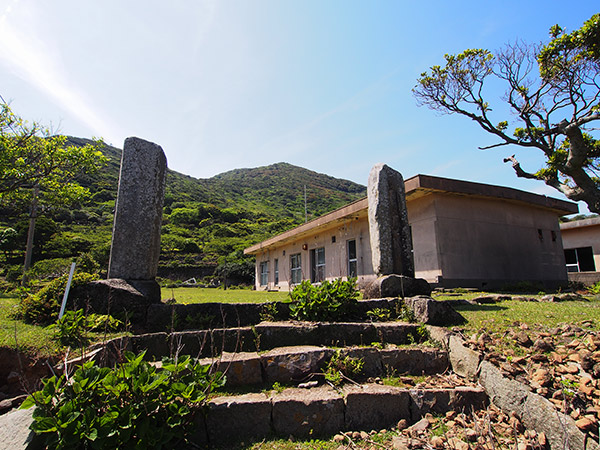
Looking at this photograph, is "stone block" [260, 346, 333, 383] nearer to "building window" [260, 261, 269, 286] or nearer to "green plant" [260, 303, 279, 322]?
"green plant" [260, 303, 279, 322]

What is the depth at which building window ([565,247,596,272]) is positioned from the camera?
16.2 m

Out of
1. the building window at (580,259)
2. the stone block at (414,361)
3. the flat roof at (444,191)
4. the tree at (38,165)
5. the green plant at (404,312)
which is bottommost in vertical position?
the stone block at (414,361)

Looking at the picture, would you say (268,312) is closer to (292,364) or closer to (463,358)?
(292,364)

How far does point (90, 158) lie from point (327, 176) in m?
99.3

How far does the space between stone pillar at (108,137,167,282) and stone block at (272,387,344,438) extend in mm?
2996

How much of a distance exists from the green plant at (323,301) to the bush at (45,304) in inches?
110

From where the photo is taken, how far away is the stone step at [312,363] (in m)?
3.10

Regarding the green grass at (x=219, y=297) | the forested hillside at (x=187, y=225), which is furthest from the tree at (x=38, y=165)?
the green grass at (x=219, y=297)

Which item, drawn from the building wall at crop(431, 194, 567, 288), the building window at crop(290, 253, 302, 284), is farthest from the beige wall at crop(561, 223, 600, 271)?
the building window at crop(290, 253, 302, 284)

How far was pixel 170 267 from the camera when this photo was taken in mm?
26312

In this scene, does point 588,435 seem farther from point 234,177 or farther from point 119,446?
point 234,177

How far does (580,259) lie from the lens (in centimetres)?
1666

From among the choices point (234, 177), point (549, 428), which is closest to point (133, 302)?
point (549, 428)

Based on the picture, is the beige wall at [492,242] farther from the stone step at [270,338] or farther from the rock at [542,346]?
the rock at [542,346]
